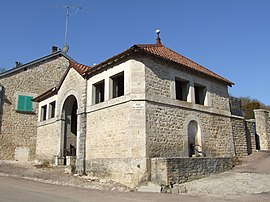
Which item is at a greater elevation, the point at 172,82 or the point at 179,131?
the point at 172,82

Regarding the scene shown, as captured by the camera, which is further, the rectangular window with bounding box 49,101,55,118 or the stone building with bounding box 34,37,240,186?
the rectangular window with bounding box 49,101,55,118

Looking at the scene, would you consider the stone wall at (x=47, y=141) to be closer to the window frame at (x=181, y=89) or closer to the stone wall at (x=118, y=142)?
the stone wall at (x=118, y=142)

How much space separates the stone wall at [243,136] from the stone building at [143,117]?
573 mm

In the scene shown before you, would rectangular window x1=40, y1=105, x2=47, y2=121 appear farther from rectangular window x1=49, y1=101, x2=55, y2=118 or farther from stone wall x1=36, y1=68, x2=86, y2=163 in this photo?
rectangular window x1=49, y1=101, x2=55, y2=118

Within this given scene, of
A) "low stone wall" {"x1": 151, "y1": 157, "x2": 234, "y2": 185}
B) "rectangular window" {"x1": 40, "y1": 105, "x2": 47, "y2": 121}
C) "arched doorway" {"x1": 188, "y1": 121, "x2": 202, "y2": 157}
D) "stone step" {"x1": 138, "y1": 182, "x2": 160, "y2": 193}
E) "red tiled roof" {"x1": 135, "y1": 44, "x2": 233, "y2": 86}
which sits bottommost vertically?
"stone step" {"x1": 138, "y1": 182, "x2": 160, "y2": 193}

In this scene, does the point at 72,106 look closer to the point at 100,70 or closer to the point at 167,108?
the point at 100,70

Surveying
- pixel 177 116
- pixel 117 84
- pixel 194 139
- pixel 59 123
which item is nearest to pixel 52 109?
pixel 59 123

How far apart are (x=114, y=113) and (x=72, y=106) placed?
5.73m

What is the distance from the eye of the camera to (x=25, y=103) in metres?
20.0

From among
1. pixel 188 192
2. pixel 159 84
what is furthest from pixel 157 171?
pixel 159 84

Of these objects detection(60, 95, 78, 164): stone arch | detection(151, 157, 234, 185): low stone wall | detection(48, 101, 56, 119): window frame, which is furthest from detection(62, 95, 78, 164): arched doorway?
detection(151, 157, 234, 185): low stone wall

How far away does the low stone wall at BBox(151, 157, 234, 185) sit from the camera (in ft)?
32.9

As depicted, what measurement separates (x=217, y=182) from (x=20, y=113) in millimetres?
15100

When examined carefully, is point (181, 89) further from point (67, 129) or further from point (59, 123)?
point (59, 123)
